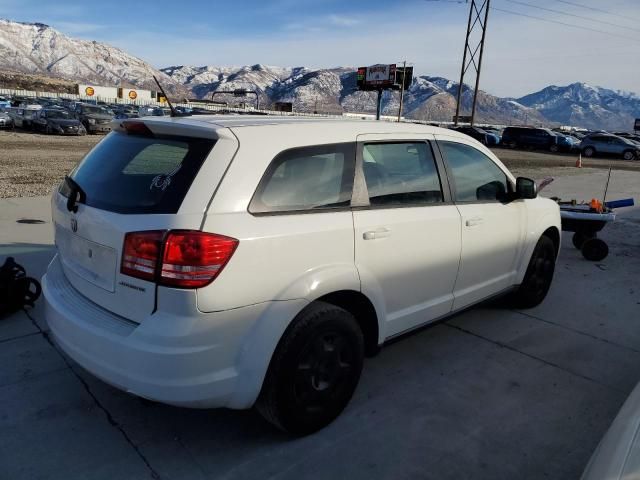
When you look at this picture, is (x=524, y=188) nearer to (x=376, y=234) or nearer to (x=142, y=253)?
(x=376, y=234)

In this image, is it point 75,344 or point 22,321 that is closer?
point 75,344

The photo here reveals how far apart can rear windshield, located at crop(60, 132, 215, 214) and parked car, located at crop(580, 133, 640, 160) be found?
37.3 m

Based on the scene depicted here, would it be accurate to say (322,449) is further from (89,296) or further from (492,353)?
(492,353)

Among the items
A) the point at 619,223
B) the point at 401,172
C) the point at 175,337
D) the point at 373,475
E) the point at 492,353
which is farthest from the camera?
the point at 619,223

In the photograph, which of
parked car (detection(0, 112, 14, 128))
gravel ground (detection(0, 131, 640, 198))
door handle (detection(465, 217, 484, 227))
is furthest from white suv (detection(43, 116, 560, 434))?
parked car (detection(0, 112, 14, 128))

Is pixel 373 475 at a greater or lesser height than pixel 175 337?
lesser

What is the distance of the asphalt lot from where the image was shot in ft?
8.70

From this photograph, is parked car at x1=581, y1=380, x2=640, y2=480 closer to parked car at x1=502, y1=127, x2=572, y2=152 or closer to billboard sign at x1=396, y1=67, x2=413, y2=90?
parked car at x1=502, y1=127, x2=572, y2=152

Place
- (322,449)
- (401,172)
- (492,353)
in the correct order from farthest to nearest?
1. (492,353)
2. (401,172)
3. (322,449)

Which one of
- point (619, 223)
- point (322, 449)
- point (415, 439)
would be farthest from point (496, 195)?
point (619, 223)

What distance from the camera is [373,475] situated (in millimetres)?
2615

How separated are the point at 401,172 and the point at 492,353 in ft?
5.57

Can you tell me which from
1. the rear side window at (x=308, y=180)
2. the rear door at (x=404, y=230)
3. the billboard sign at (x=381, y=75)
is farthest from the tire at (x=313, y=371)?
the billboard sign at (x=381, y=75)

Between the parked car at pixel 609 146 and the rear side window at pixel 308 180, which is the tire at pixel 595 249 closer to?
the rear side window at pixel 308 180
